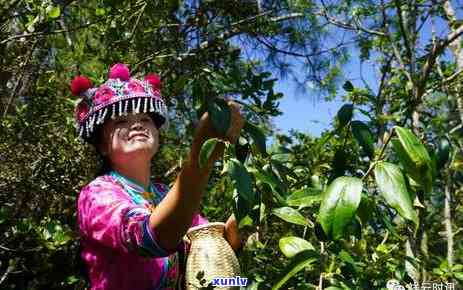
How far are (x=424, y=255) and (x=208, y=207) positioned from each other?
2.50 feet

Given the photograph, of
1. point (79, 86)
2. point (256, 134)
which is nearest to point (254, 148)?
point (256, 134)

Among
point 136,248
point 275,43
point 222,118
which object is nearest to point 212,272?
point 136,248

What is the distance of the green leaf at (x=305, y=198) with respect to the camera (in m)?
0.77

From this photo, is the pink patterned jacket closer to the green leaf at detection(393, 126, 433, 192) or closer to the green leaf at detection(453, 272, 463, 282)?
the green leaf at detection(393, 126, 433, 192)

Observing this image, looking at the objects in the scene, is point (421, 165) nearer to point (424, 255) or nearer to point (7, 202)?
point (424, 255)

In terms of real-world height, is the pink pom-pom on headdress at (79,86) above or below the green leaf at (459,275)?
above

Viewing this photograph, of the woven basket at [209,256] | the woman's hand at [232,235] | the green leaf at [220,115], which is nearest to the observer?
the green leaf at [220,115]

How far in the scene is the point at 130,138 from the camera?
1.21 metres

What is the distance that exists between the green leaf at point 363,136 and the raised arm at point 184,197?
180mm

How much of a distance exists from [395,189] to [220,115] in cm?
25

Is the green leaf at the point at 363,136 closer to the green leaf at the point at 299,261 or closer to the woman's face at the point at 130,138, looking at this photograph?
the green leaf at the point at 299,261

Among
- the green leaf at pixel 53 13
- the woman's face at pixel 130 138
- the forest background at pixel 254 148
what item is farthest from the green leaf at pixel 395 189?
the green leaf at pixel 53 13

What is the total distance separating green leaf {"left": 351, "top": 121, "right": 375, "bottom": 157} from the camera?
2.65 ft

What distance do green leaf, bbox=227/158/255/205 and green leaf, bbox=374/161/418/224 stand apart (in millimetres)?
153
